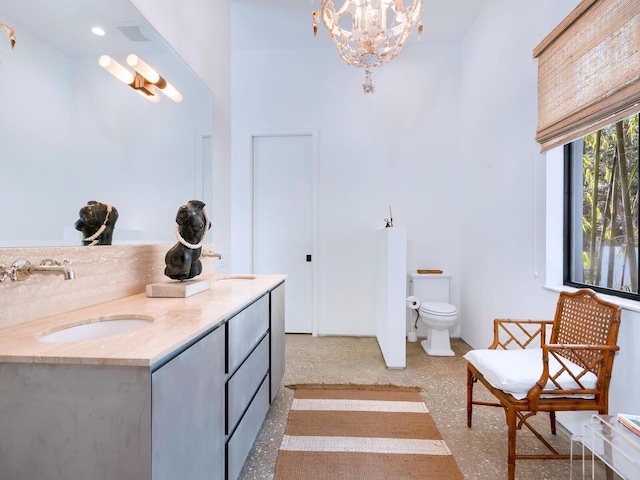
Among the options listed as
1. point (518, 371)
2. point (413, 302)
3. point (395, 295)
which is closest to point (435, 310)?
point (413, 302)

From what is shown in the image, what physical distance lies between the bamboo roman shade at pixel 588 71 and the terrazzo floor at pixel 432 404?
165cm

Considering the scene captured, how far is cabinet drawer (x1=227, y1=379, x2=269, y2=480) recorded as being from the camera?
4.08 ft

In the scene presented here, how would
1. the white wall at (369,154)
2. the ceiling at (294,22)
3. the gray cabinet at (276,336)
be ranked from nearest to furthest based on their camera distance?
the gray cabinet at (276,336), the ceiling at (294,22), the white wall at (369,154)

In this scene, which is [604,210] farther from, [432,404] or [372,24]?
[372,24]

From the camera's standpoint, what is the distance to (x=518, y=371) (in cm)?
142

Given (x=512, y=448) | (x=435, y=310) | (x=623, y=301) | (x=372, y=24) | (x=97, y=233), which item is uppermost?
(x=372, y=24)

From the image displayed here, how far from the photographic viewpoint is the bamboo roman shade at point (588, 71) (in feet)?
4.44

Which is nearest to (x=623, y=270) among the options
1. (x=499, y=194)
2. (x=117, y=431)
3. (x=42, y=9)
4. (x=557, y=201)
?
(x=557, y=201)

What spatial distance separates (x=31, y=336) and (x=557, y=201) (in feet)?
8.88

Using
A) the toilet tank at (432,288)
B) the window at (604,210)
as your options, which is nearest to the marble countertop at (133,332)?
the window at (604,210)

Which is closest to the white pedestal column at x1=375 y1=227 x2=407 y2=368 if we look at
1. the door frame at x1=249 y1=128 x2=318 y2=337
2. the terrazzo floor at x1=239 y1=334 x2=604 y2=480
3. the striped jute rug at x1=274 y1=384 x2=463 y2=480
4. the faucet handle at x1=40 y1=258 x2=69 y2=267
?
the terrazzo floor at x1=239 y1=334 x2=604 y2=480

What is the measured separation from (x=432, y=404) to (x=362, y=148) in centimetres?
265

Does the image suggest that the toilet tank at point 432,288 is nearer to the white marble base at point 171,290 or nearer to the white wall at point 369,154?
the white wall at point 369,154

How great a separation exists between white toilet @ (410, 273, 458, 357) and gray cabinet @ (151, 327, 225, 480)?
2.31m
